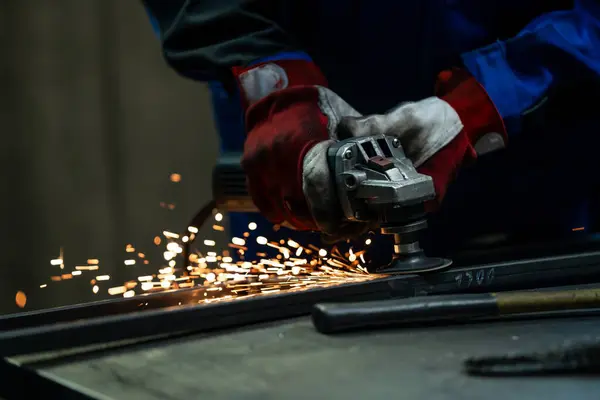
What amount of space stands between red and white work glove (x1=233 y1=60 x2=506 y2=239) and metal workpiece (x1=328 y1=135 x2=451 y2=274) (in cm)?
4

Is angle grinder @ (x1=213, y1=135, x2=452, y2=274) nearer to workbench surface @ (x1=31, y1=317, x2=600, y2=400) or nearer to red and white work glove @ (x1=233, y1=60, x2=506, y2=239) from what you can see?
red and white work glove @ (x1=233, y1=60, x2=506, y2=239)

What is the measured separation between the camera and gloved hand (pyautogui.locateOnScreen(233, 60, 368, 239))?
121 cm

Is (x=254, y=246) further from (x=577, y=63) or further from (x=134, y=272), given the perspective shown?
(x=134, y=272)

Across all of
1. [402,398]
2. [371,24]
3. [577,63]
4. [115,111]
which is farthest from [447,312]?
[115,111]

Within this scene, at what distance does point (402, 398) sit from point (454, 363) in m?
0.12

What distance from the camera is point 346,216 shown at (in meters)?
1.20

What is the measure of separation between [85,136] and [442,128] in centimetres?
218

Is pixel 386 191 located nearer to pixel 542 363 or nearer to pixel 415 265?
pixel 415 265

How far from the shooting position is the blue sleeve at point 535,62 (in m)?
1.32

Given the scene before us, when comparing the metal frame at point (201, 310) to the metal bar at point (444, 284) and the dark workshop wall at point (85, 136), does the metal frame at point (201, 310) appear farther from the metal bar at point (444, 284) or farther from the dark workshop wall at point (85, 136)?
A: the dark workshop wall at point (85, 136)

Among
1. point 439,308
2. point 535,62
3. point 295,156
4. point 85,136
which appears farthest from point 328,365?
point 85,136

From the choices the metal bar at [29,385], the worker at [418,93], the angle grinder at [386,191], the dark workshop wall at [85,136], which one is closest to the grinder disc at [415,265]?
the angle grinder at [386,191]

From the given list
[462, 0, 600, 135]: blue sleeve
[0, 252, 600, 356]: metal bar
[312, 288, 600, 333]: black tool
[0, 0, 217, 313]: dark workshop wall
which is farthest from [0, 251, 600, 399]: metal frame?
[0, 0, 217, 313]: dark workshop wall

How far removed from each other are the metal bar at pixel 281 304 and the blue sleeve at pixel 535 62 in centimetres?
29
